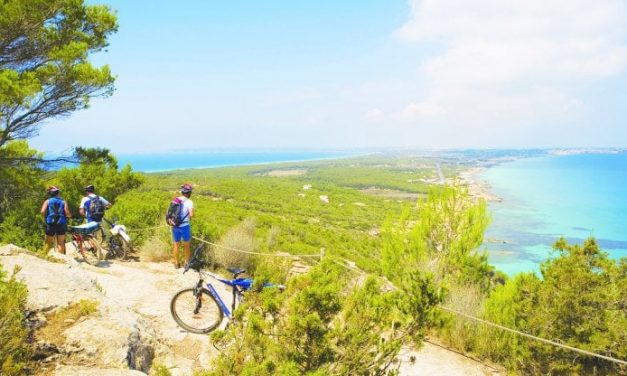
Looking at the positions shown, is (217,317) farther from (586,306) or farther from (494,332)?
(586,306)

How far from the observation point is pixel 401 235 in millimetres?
14266

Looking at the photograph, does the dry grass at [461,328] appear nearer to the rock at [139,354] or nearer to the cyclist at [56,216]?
the rock at [139,354]

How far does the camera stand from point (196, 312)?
559 cm

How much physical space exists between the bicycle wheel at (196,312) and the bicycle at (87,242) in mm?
3697

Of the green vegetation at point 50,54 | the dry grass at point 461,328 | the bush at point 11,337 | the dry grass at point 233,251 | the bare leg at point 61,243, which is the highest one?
the green vegetation at point 50,54

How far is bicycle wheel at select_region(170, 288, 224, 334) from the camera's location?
5656mm

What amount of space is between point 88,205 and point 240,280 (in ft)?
16.5

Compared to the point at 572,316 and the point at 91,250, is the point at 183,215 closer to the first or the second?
the point at 91,250

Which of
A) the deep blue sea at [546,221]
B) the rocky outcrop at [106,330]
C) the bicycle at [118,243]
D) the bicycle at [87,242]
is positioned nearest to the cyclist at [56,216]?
the bicycle at [87,242]

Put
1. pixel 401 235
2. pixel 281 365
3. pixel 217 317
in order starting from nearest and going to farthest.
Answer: pixel 281 365, pixel 217 317, pixel 401 235

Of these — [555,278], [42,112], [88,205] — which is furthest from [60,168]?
[555,278]

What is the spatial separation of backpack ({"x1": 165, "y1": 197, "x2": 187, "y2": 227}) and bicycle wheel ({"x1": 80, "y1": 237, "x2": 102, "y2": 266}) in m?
2.00

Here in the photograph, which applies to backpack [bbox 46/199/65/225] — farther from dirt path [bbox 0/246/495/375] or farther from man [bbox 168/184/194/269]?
man [bbox 168/184/194/269]

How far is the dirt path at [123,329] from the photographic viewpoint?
363 cm
